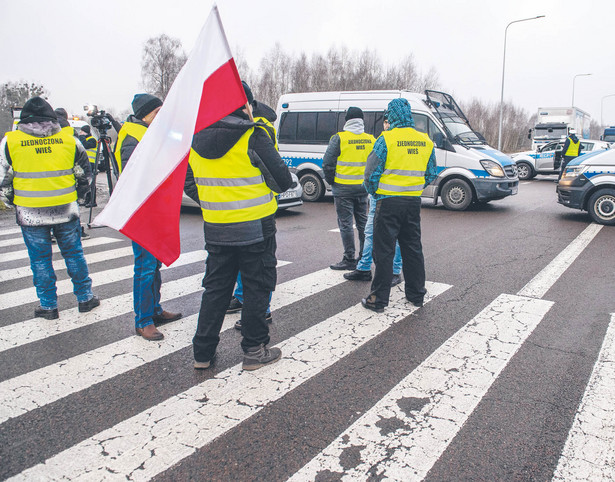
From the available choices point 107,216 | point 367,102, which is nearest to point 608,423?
point 107,216

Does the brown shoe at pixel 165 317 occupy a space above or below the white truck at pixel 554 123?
below

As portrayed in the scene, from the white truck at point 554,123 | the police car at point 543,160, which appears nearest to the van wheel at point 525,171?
the police car at point 543,160

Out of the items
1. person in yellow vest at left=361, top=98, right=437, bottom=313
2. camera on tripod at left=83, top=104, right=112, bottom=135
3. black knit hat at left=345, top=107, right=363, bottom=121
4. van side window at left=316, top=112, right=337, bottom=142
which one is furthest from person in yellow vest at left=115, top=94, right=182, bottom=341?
van side window at left=316, top=112, right=337, bottom=142

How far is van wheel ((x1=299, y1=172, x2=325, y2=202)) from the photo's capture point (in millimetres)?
13586

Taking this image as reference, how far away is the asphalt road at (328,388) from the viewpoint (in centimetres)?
259

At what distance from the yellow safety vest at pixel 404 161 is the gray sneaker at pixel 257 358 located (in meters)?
2.07

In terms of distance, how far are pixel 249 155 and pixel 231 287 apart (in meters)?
1.00

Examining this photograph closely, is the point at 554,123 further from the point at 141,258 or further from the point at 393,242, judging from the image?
the point at 141,258

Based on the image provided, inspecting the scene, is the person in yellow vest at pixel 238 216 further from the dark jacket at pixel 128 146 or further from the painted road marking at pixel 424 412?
the painted road marking at pixel 424 412

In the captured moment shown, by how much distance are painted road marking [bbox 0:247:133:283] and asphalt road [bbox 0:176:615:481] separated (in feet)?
1.10

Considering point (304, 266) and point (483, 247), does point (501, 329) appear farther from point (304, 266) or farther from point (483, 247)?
point (483, 247)

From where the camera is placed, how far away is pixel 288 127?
45.3 feet

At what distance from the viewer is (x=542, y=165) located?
2139cm

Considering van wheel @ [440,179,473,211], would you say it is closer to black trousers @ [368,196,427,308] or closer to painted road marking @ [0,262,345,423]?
black trousers @ [368,196,427,308]
